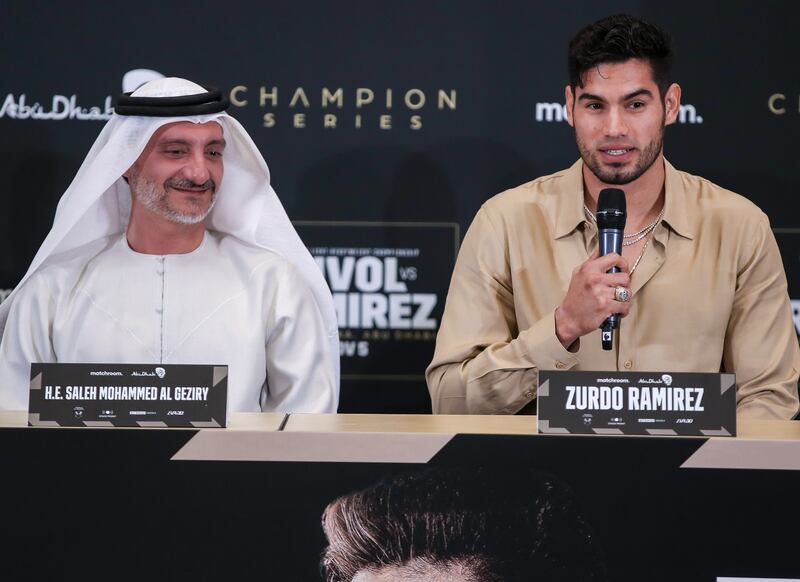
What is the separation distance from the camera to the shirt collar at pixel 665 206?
2438mm

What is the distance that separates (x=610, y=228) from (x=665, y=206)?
0.61m

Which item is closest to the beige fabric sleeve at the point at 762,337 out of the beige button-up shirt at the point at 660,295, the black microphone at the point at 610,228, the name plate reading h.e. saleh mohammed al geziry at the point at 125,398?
the beige button-up shirt at the point at 660,295

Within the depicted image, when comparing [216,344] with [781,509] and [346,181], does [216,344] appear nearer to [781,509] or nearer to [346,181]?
[346,181]

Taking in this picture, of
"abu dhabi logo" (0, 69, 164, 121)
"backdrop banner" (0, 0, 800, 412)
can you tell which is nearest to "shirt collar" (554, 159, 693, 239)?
"backdrop banner" (0, 0, 800, 412)

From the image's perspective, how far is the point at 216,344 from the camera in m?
2.58

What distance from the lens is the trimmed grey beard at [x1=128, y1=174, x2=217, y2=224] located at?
2.63 metres

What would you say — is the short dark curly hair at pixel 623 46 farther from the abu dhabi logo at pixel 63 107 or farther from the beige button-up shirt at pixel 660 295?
the abu dhabi logo at pixel 63 107

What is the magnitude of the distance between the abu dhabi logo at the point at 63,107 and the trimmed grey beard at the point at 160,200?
26.3 inches

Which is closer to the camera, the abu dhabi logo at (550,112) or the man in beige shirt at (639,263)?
the man in beige shirt at (639,263)

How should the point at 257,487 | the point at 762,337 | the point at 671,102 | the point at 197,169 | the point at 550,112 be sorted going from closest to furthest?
the point at 257,487
the point at 762,337
the point at 671,102
the point at 197,169
the point at 550,112

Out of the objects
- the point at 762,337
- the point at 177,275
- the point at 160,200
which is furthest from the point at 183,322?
the point at 762,337

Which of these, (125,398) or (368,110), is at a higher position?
(368,110)

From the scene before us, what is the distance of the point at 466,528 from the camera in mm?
1429

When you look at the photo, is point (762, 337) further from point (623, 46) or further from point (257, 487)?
point (257, 487)
